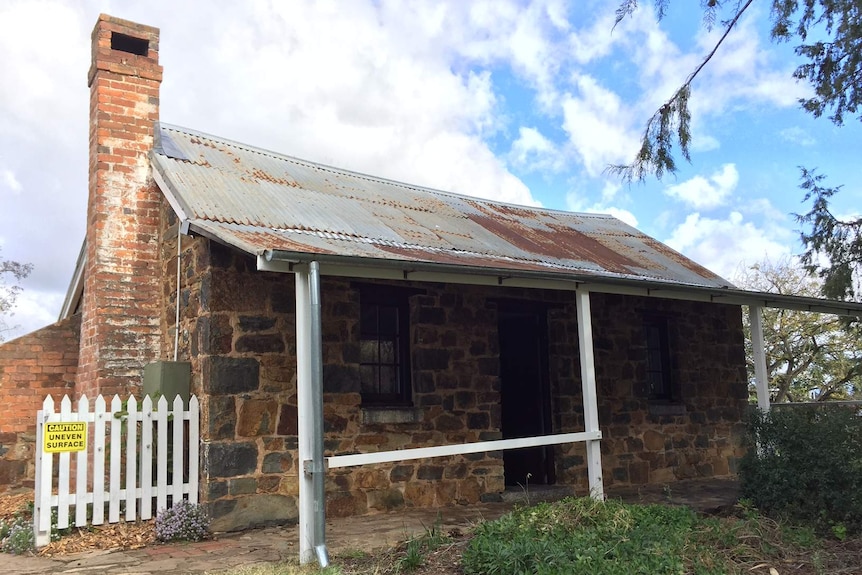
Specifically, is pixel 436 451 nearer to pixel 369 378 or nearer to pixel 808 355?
pixel 369 378

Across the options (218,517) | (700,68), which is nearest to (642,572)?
(218,517)

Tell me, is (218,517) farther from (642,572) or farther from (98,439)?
(642,572)

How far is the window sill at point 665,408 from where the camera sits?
33.4ft

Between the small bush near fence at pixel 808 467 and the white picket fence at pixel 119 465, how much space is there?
16.4ft

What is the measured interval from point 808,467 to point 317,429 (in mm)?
4084

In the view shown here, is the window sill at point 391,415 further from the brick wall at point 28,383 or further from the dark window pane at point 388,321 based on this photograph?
the brick wall at point 28,383

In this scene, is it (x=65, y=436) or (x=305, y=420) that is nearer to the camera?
(x=305, y=420)

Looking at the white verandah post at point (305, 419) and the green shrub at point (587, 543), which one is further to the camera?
the white verandah post at point (305, 419)

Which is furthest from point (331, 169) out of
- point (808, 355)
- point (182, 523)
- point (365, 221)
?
point (808, 355)

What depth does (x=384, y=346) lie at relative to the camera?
7.98 meters

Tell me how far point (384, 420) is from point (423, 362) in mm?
798

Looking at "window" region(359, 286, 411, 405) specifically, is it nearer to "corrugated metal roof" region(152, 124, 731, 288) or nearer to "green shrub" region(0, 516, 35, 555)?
"corrugated metal roof" region(152, 124, 731, 288)

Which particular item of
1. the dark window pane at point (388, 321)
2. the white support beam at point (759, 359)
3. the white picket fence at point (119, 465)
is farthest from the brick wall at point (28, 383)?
the white support beam at point (759, 359)

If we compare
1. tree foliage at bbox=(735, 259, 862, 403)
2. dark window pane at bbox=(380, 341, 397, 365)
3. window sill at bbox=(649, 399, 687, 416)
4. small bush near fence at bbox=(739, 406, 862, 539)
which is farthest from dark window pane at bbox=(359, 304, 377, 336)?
tree foliage at bbox=(735, 259, 862, 403)
